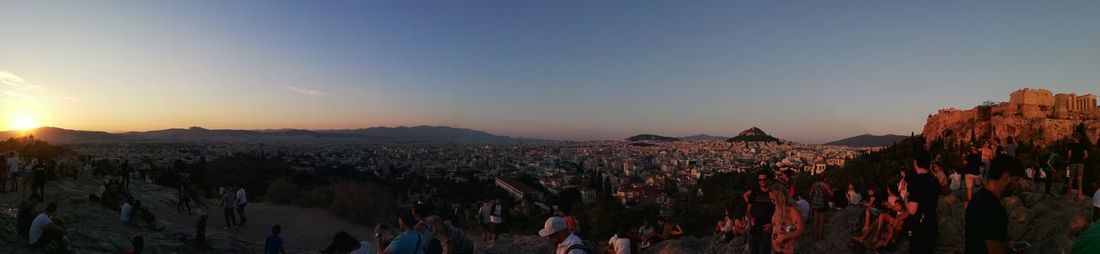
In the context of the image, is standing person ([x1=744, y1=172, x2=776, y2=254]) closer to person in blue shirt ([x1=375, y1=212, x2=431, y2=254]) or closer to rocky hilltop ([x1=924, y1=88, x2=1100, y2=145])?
person in blue shirt ([x1=375, y1=212, x2=431, y2=254])

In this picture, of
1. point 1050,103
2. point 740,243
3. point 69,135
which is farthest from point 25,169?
point 69,135

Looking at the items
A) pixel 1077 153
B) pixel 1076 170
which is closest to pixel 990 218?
pixel 1077 153

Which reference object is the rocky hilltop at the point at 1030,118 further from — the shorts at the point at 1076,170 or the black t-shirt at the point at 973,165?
the black t-shirt at the point at 973,165

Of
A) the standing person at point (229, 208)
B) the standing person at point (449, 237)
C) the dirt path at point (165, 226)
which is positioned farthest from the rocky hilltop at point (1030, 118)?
the standing person at point (229, 208)

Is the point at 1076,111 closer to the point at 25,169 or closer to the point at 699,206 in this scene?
the point at 699,206

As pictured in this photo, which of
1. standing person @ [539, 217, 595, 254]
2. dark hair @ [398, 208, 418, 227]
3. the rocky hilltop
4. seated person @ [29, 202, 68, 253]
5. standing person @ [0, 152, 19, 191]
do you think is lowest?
seated person @ [29, 202, 68, 253]

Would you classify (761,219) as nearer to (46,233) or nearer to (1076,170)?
(1076,170)

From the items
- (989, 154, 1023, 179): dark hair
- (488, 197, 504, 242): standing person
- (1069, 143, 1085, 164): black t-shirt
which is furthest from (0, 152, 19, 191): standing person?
(1069, 143, 1085, 164): black t-shirt
